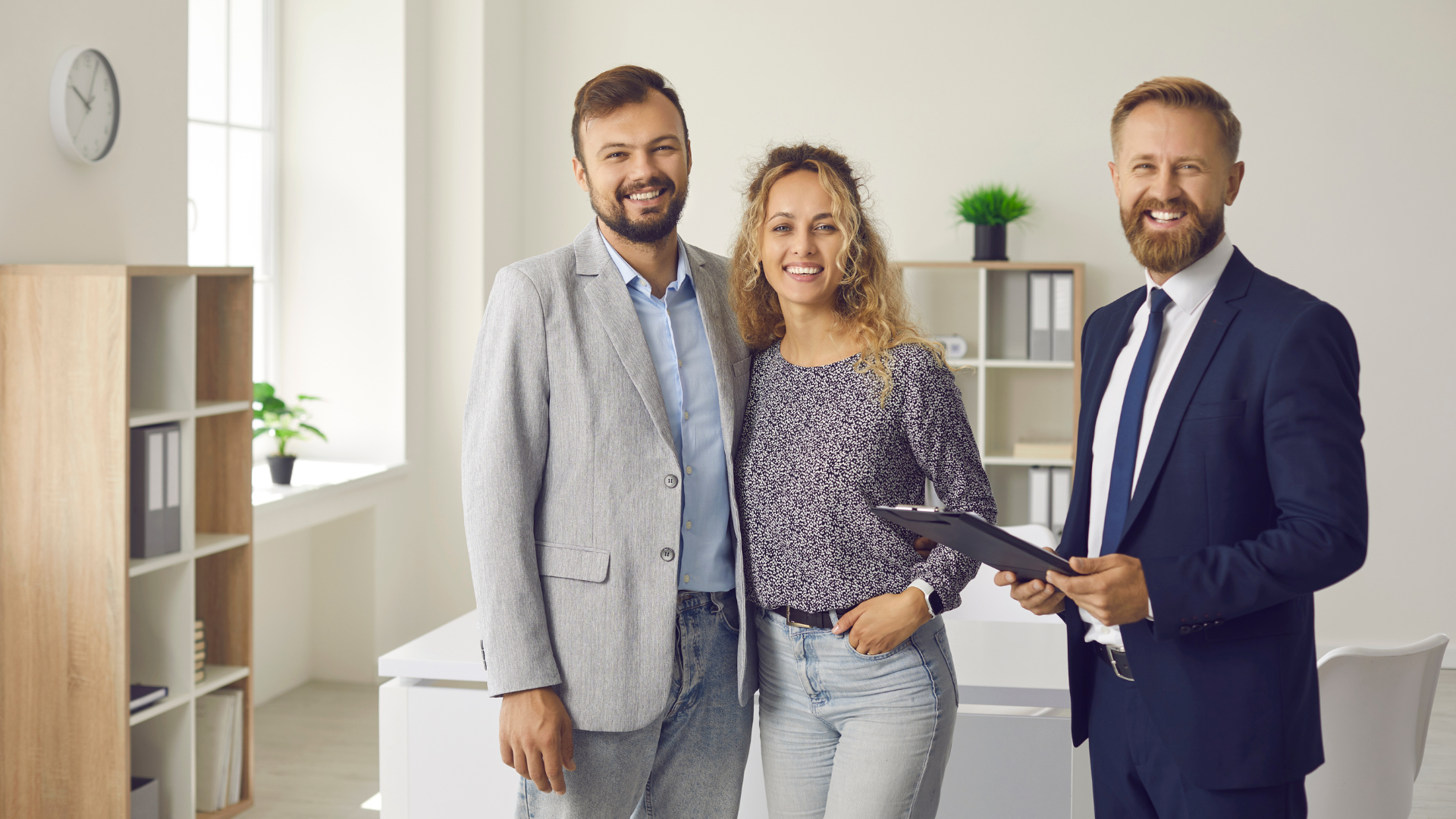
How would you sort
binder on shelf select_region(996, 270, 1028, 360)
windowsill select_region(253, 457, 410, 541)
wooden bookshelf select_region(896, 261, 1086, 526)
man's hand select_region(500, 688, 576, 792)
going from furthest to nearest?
1. wooden bookshelf select_region(896, 261, 1086, 526)
2. binder on shelf select_region(996, 270, 1028, 360)
3. windowsill select_region(253, 457, 410, 541)
4. man's hand select_region(500, 688, 576, 792)

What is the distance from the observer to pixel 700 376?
1.70 metres

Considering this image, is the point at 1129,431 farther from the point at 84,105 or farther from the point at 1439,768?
the point at 1439,768

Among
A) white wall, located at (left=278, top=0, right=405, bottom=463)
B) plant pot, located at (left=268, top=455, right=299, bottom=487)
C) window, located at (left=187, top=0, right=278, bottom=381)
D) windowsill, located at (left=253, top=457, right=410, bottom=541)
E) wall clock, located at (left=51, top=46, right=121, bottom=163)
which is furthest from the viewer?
white wall, located at (left=278, top=0, right=405, bottom=463)

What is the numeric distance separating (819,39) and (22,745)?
4.07 m

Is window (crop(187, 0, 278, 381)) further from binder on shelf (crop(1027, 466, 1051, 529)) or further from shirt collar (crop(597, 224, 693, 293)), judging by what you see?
binder on shelf (crop(1027, 466, 1051, 529))

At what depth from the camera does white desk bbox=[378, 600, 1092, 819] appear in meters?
2.02

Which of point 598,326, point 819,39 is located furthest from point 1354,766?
point 819,39

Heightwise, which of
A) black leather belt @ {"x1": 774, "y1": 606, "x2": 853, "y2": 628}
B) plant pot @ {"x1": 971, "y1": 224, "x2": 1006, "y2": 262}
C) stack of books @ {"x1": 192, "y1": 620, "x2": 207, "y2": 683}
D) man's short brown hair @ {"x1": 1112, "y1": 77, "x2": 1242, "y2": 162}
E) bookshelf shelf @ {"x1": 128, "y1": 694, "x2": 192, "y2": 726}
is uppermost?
plant pot @ {"x1": 971, "y1": 224, "x2": 1006, "y2": 262}

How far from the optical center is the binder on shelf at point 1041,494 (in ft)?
15.6

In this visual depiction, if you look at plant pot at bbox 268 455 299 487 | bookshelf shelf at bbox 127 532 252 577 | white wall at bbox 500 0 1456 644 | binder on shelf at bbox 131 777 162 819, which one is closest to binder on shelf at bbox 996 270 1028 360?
white wall at bbox 500 0 1456 644

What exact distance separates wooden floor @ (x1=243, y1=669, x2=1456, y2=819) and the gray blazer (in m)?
2.13

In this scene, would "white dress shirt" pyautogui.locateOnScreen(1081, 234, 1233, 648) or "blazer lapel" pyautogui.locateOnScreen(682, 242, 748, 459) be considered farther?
"blazer lapel" pyautogui.locateOnScreen(682, 242, 748, 459)

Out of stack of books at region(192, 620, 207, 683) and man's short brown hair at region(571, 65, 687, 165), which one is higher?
man's short brown hair at region(571, 65, 687, 165)

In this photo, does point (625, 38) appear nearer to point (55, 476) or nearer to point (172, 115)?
point (172, 115)
